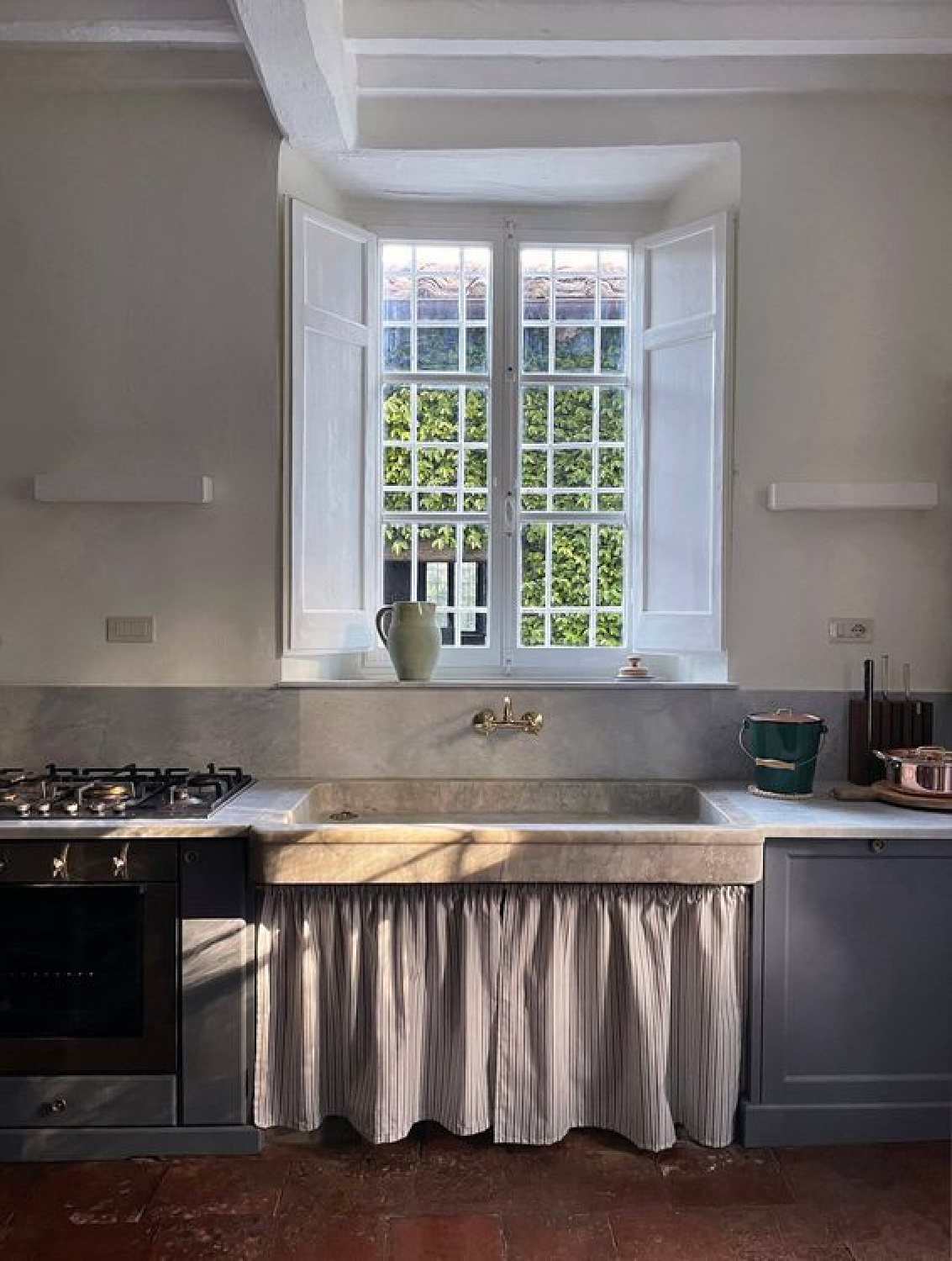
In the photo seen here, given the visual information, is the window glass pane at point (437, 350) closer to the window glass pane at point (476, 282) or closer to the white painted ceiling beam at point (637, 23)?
the window glass pane at point (476, 282)

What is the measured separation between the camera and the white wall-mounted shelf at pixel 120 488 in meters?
2.87

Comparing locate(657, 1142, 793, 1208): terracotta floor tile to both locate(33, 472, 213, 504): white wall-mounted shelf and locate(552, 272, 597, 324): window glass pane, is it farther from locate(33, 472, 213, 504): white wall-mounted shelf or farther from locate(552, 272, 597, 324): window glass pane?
locate(552, 272, 597, 324): window glass pane

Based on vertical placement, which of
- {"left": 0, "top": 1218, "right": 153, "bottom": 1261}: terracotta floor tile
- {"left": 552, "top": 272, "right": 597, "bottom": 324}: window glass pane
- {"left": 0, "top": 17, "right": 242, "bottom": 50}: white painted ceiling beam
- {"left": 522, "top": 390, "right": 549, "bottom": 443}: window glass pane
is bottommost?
{"left": 0, "top": 1218, "right": 153, "bottom": 1261}: terracotta floor tile

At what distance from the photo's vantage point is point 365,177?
3.14m

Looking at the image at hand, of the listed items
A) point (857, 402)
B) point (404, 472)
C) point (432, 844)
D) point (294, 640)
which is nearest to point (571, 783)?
point (432, 844)

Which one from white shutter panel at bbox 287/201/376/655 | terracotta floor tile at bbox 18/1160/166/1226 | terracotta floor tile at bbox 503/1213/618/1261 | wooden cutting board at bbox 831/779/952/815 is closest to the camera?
terracotta floor tile at bbox 503/1213/618/1261

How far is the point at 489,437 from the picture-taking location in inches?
131

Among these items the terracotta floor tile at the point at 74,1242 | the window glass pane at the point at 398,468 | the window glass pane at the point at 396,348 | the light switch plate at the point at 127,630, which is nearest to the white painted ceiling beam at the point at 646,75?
the window glass pane at the point at 396,348

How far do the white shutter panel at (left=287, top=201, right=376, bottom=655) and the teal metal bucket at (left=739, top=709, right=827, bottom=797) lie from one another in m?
1.37

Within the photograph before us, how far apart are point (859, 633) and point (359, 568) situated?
1691mm

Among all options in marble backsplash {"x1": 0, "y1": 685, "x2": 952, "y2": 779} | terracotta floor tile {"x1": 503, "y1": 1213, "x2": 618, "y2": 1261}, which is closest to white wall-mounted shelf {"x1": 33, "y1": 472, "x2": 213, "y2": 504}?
marble backsplash {"x1": 0, "y1": 685, "x2": 952, "y2": 779}

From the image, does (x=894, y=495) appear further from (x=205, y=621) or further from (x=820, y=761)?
(x=205, y=621)

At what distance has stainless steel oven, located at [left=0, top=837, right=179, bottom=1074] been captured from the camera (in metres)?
2.36

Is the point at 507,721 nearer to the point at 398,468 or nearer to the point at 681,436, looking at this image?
the point at 398,468
